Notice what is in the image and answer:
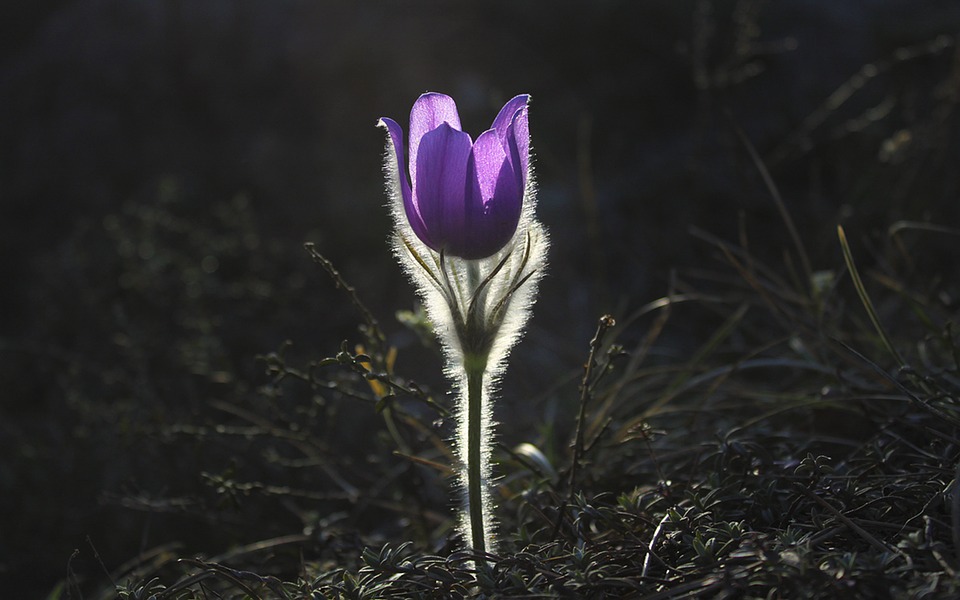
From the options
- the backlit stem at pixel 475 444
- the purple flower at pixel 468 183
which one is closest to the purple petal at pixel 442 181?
Result: the purple flower at pixel 468 183

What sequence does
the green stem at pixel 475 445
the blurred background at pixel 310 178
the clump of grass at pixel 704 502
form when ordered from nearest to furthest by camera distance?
the clump of grass at pixel 704 502 → the green stem at pixel 475 445 → the blurred background at pixel 310 178

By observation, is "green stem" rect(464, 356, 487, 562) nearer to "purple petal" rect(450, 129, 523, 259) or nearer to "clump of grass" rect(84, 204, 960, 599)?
"clump of grass" rect(84, 204, 960, 599)

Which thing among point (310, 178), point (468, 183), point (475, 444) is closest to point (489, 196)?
point (468, 183)

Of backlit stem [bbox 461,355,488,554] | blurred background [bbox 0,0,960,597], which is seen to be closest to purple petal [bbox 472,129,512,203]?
backlit stem [bbox 461,355,488,554]

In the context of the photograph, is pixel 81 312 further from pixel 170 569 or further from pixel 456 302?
pixel 456 302

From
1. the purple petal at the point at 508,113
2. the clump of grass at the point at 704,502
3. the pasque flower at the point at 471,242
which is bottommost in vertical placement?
the clump of grass at the point at 704,502

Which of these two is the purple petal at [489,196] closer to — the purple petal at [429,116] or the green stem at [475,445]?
the purple petal at [429,116]

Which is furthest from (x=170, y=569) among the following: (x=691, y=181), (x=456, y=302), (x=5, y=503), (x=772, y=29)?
(x=772, y=29)

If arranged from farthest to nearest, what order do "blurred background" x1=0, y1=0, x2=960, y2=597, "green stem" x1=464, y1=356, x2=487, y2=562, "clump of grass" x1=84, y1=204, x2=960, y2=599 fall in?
"blurred background" x1=0, y1=0, x2=960, y2=597 < "green stem" x1=464, y1=356, x2=487, y2=562 < "clump of grass" x1=84, y1=204, x2=960, y2=599
